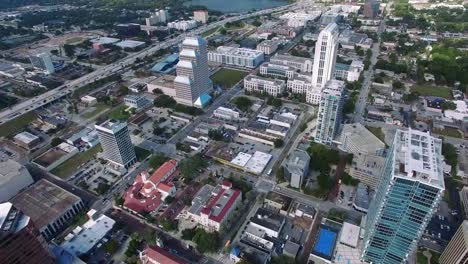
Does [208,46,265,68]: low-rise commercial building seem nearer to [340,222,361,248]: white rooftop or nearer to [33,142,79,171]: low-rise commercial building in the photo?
[33,142,79,171]: low-rise commercial building

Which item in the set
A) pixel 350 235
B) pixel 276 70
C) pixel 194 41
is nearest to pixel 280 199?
pixel 350 235

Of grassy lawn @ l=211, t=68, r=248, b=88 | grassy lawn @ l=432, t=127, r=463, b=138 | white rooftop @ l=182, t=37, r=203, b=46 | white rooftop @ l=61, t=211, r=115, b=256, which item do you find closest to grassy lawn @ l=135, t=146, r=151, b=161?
white rooftop @ l=61, t=211, r=115, b=256

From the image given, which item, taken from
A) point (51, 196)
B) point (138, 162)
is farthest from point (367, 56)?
point (51, 196)

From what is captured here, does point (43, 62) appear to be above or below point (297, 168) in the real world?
above

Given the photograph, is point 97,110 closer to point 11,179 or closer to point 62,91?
point 62,91

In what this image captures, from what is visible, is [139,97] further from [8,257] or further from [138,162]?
[8,257]

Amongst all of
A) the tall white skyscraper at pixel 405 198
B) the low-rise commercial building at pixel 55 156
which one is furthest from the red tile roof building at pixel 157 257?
the low-rise commercial building at pixel 55 156
